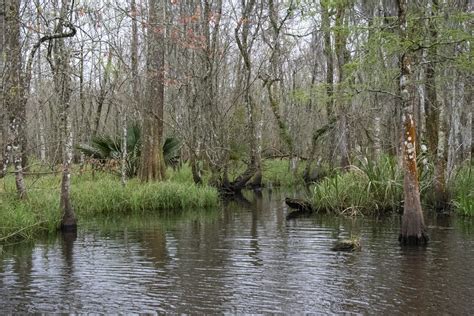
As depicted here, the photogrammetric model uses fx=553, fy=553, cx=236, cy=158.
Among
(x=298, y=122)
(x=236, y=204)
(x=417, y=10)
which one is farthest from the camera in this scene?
(x=298, y=122)

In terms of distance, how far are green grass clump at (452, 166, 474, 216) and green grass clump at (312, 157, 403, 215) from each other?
156 centimetres

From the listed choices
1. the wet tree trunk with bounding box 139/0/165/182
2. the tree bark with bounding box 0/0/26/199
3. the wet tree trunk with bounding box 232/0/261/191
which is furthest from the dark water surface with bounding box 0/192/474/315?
the wet tree trunk with bounding box 232/0/261/191

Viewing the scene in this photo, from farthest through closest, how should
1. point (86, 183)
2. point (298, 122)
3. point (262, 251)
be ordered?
point (298, 122)
point (86, 183)
point (262, 251)

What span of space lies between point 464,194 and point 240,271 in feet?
28.6

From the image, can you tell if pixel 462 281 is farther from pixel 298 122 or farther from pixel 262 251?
pixel 298 122

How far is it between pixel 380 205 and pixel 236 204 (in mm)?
6057

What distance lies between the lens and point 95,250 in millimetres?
11023

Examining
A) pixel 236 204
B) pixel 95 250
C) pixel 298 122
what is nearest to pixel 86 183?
pixel 236 204

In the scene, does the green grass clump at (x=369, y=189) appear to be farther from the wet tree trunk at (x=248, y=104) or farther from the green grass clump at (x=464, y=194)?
the wet tree trunk at (x=248, y=104)

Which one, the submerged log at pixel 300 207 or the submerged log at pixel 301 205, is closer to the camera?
the submerged log at pixel 300 207

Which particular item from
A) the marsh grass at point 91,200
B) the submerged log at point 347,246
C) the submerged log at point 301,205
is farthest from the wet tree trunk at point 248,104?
the submerged log at point 347,246

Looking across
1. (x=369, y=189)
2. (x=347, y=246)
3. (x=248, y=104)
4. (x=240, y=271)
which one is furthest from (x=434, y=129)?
(x=240, y=271)

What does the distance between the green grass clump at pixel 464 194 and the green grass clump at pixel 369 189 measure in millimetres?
A: 1560

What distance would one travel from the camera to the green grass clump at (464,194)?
14.8 meters
